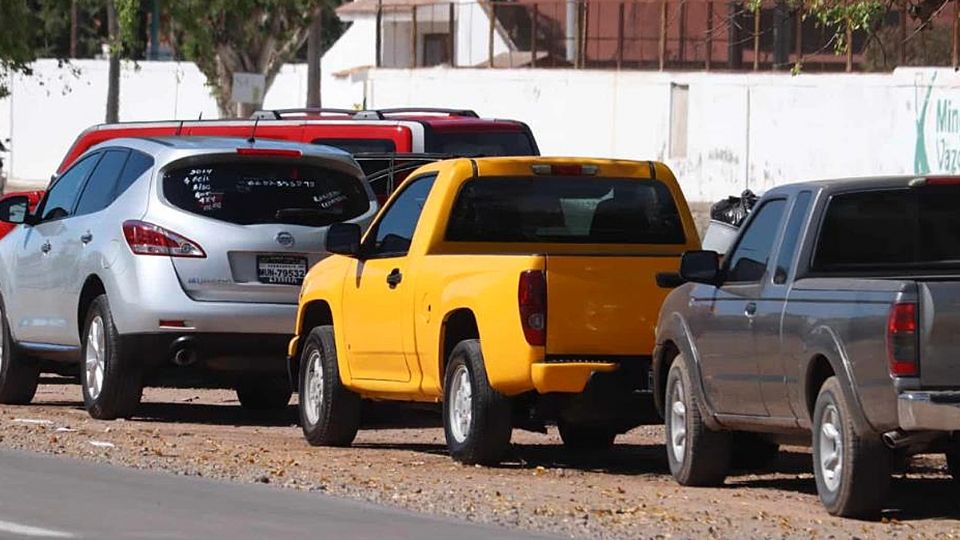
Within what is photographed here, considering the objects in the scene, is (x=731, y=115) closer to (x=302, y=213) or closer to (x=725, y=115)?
(x=725, y=115)

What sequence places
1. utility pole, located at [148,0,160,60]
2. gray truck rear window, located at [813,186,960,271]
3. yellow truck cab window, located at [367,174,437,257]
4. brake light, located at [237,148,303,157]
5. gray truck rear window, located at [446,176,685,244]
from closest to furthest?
gray truck rear window, located at [813,186,960,271] → gray truck rear window, located at [446,176,685,244] → yellow truck cab window, located at [367,174,437,257] → brake light, located at [237,148,303,157] → utility pole, located at [148,0,160,60]

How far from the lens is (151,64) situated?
6394 centimetres

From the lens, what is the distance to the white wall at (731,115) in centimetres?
3809

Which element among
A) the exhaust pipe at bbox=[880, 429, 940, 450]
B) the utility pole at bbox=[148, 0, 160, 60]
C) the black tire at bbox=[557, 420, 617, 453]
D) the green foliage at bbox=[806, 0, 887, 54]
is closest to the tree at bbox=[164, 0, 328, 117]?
the utility pole at bbox=[148, 0, 160, 60]

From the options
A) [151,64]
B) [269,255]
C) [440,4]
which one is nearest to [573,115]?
[440,4]

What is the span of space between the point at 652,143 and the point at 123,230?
102ft

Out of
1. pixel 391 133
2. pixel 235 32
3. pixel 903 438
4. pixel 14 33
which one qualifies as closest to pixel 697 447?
pixel 903 438

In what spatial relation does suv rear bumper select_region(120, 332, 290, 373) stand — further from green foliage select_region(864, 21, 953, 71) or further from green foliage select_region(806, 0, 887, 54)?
green foliage select_region(864, 21, 953, 71)

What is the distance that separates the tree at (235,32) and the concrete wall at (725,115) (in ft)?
7.67

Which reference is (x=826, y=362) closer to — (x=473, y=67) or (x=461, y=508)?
(x=461, y=508)

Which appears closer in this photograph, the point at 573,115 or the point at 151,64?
the point at 573,115

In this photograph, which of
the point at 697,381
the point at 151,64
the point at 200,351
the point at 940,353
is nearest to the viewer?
the point at 940,353

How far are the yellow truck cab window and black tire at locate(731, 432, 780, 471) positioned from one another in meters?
2.29

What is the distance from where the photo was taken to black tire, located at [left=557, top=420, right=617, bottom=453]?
542 inches
